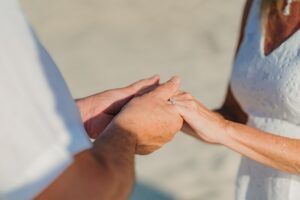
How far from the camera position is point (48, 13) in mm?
5988

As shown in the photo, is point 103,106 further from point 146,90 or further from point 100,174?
point 100,174

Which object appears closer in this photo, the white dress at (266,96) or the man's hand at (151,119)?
the man's hand at (151,119)

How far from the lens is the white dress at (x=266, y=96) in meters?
2.13

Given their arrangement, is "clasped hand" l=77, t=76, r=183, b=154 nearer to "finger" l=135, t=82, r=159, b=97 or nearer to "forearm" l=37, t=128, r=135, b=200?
"finger" l=135, t=82, r=159, b=97

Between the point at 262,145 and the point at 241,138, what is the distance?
6 centimetres

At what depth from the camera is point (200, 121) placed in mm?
1967

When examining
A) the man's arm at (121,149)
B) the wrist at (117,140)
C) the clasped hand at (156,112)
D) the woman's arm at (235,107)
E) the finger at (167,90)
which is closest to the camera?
the man's arm at (121,149)

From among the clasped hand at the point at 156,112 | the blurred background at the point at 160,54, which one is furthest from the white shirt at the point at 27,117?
the blurred background at the point at 160,54

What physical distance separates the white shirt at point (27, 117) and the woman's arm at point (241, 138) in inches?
31.1

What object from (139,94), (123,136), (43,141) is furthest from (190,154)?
(43,141)

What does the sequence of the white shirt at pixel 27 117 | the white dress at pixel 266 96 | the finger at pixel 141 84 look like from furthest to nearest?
the white dress at pixel 266 96 → the finger at pixel 141 84 → the white shirt at pixel 27 117

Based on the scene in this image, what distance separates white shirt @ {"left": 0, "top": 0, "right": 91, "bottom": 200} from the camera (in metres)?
1.12

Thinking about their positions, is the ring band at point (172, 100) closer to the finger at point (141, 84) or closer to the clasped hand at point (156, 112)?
the clasped hand at point (156, 112)

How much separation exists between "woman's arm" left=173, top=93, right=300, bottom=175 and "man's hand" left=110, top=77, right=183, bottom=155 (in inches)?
2.2
